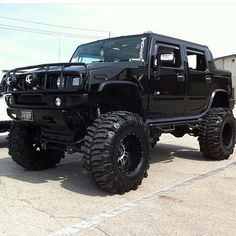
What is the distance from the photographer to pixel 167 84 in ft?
22.7

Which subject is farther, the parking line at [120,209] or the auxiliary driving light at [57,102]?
the auxiliary driving light at [57,102]

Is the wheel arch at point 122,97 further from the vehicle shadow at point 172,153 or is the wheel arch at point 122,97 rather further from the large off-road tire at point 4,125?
the large off-road tire at point 4,125

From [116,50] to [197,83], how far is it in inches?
72.6

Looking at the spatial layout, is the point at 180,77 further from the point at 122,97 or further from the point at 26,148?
the point at 26,148

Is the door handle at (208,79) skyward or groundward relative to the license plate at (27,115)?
skyward

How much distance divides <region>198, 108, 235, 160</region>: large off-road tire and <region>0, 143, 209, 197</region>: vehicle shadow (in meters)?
0.38

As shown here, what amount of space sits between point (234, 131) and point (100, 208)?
4646mm

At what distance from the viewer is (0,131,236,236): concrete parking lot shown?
429 cm

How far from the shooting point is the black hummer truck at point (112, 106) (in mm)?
5418

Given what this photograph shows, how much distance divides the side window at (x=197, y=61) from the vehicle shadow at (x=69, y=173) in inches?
69.3

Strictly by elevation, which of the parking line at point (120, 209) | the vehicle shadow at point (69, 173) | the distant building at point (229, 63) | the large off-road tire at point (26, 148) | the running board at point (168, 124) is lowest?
the vehicle shadow at point (69, 173)

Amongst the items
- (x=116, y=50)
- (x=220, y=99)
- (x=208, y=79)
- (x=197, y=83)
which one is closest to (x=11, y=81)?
(x=116, y=50)

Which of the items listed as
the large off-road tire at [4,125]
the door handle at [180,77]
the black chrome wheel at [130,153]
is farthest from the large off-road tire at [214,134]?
the large off-road tire at [4,125]

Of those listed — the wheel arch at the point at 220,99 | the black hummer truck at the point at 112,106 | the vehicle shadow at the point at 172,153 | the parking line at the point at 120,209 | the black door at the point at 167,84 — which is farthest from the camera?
the wheel arch at the point at 220,99
